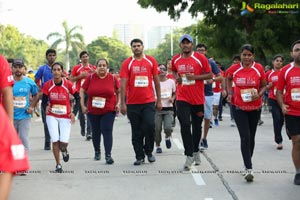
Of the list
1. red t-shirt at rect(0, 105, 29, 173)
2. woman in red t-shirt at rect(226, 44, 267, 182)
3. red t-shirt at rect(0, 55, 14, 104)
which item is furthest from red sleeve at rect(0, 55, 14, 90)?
woman in red t-shirt at rect(226, 44, 267, 182)

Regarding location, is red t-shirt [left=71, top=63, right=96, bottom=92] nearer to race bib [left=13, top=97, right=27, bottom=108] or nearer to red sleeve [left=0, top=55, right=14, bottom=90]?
race bib [left=13, top=97, right=27, bottom=108]

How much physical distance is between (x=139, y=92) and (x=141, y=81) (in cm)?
18

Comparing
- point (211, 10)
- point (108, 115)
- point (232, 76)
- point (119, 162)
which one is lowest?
point (119, 162)

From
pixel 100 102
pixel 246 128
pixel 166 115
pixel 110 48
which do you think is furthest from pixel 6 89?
pixel 110 48

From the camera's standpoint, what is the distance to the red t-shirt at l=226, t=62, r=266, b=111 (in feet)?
24.3

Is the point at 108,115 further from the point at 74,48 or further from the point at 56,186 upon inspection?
the point at 74,48

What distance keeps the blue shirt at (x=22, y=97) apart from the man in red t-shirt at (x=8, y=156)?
18.5 feet

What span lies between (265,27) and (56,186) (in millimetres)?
21503

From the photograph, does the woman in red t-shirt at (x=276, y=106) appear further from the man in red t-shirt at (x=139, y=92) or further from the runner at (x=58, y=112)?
the runner at (x=58, y=112)

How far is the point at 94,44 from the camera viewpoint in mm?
124312

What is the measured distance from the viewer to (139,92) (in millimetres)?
8672

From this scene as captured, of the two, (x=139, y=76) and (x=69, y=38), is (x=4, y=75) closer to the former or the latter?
(x=139, y=76)

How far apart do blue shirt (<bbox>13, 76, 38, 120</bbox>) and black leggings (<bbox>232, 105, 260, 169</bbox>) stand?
10.8 feet

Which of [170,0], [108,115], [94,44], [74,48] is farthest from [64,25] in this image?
[108,115]
